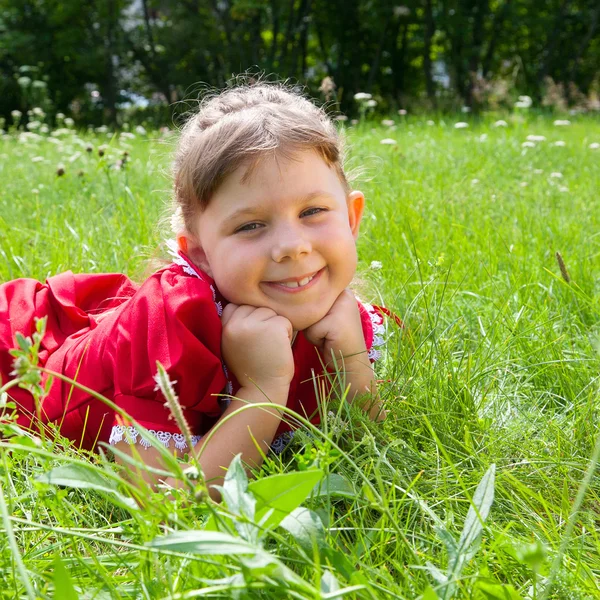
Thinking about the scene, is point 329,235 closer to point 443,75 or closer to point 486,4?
point 486,4

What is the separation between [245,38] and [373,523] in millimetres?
14224

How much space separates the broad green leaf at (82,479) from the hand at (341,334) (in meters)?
0.84

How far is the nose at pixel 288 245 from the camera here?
1.66m

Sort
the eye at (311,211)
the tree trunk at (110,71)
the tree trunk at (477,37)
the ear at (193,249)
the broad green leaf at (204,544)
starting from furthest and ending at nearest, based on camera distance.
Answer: the tree trunk at (110,71) → the tree trunk at (477,37) → the ear at (193,249) → the eye at (311,211) → the broad green leaf at (204,544)

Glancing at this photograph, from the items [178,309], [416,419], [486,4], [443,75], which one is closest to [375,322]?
[416,419]

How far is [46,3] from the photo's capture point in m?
14.3

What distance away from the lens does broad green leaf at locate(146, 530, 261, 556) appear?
819mm

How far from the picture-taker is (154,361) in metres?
1.66

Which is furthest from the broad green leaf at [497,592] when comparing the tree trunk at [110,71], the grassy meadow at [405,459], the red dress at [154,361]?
the tree trunk at [110,71]

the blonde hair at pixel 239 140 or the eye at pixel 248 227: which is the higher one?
the blonde hair at pixel 239 140

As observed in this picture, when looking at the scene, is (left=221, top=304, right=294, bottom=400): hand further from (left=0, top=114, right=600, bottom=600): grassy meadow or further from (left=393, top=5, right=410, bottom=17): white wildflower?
(left=393, top=5, right=410, bottom=17): white wildflower

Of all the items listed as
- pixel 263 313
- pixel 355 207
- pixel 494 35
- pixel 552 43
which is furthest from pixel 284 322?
pixel 552 43

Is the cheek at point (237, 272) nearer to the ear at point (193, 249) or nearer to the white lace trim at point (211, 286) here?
the white lace trim at point (211, 286)

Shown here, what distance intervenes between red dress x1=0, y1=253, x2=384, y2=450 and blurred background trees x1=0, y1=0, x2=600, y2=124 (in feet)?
37.6
